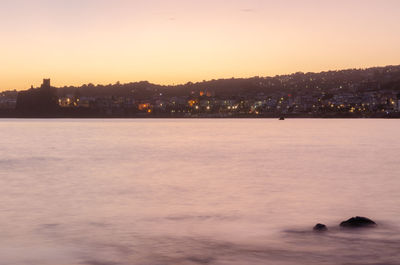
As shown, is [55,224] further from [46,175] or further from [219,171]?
[219,171]

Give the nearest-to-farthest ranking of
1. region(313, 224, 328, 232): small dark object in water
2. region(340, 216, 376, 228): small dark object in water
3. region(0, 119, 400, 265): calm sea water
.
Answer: region(0, 119, 400, 265): calm sea water, region(313, 224, 328, 232): small dark object in water, region(340, 216, 376, 228): small dark object in water

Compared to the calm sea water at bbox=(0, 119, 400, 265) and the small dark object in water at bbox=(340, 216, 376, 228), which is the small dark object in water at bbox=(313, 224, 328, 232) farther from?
the small dark object in water at bbox=(340, 216, 376, 228)

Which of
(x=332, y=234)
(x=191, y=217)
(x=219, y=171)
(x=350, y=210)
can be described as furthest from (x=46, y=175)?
(x=332, y=234)

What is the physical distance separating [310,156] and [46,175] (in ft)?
83.4

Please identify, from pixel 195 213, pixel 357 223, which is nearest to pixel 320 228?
pixel 357 223

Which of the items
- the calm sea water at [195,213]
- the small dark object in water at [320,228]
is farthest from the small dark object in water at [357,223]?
the small dark object in water at [320,228]

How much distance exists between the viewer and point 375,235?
14867 mm

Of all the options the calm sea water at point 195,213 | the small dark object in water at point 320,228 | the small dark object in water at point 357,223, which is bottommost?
the calm sea water at point 195,213

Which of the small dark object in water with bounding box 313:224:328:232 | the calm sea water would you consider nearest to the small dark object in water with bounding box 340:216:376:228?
the calm sea water

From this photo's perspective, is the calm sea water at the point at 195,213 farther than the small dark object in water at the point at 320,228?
No

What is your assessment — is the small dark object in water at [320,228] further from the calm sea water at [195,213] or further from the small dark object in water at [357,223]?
A: the small dark object in water at [357,223]

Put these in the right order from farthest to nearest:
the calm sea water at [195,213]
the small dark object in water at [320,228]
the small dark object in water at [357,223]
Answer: the small dark object in water at [357,223] → the small dark object in water at [320,228] → the calm sea water at [195,213]

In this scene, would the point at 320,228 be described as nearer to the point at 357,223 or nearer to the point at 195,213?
the point at 357,223

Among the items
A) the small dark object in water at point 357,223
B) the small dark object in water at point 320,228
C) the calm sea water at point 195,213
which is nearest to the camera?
the calm sea water at point 195,213
